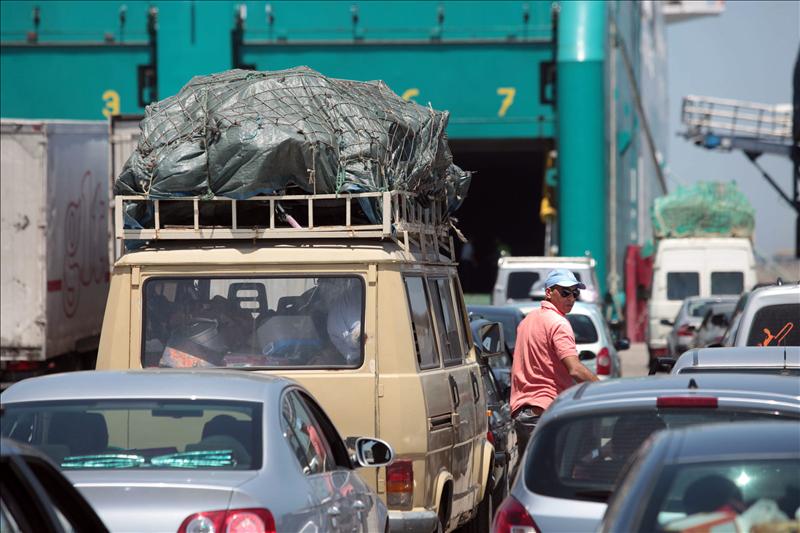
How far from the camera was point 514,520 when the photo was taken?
5914 millimetres

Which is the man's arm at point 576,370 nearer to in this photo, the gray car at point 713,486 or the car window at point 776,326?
the car window at point 776,326

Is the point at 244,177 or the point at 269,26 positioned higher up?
the point at 269,26

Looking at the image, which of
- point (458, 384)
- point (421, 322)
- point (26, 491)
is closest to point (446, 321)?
point (458, 384)

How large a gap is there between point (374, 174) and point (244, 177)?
82 centimetres

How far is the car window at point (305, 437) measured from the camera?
6547 millimetres

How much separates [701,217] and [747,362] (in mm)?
27063

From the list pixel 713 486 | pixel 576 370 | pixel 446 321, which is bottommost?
pixel 576 370

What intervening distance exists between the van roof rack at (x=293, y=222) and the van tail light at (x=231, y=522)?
3.45 metres

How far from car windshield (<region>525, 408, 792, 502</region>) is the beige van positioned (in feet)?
7.66

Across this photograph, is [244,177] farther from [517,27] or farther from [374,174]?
[517,27]

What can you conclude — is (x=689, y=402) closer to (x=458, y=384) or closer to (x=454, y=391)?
(x=454, y=391)

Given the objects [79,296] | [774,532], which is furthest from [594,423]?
[79,296]

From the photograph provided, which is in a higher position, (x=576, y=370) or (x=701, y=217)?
(x=701, y=217)

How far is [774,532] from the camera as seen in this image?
414 centimetres
